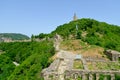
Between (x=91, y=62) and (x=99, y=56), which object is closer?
(x=91, y=62)

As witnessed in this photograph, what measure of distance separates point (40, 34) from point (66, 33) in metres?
29.8

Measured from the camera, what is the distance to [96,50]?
45062 millimetres

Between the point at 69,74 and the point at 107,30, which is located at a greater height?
the point at 107,30

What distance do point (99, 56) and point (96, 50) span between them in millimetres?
2993

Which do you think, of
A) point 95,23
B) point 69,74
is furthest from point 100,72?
point 95,23

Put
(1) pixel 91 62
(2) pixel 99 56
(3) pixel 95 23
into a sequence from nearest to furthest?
(1) pixel 91 62 < (2) pixel 99 56 < (3) pixel 95 23

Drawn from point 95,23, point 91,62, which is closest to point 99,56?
point 91,62

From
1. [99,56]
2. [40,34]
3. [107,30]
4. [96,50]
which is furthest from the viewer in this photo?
[40,34]

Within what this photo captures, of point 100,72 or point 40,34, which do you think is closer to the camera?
point 100,72

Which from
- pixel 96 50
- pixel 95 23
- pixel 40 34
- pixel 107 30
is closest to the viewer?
pixel 96 50

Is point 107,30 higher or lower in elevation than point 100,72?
higher

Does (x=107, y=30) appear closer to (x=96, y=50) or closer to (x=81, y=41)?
(x=81, y=41)

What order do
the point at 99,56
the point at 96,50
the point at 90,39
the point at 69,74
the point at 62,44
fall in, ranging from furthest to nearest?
1. the point at 90,39
2. the point at 62,44
3. the point at 96,50
4. the point at 99,56
5. the point at 69,74

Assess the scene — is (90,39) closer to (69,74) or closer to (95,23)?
(95,23)
